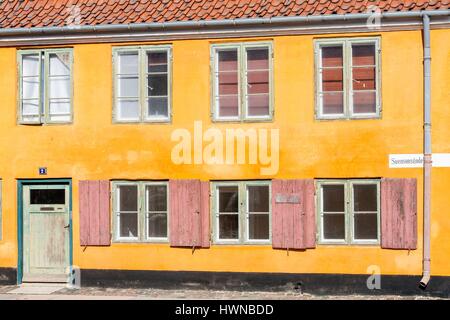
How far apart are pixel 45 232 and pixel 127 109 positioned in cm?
304

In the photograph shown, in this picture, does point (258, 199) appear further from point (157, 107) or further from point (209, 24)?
point (209, 24)

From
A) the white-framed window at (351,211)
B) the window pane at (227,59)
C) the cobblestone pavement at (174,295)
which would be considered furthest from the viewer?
the window pane at (227,59)

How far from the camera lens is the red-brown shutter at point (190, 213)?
54.3 feet

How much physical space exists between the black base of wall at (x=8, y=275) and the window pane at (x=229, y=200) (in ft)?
14.7

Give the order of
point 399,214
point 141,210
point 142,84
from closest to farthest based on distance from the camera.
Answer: point 399,214
point 141,210
point 142,84

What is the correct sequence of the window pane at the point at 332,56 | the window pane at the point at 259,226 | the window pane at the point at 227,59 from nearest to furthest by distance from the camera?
the window pane at the point at 332,56
the window pane at the point at 259,226
the window pane at the point at 227,59

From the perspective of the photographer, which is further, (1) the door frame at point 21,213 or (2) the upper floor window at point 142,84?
(1) the door frame at point 21,213

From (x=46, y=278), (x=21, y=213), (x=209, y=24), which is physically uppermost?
(x=209, y=24)

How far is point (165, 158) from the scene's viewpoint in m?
16.8

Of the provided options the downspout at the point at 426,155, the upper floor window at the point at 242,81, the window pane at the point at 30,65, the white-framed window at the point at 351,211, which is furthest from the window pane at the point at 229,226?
the window pane at the point at 30,65

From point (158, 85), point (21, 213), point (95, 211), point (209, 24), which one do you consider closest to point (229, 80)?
point (209, 24)

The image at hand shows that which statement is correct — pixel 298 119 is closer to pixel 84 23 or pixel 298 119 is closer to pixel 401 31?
pixel 401 31

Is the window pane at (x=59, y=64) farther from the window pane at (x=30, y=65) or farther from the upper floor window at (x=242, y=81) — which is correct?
the upper floor window at (x=242, y=81)

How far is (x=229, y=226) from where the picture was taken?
16.7 meters
